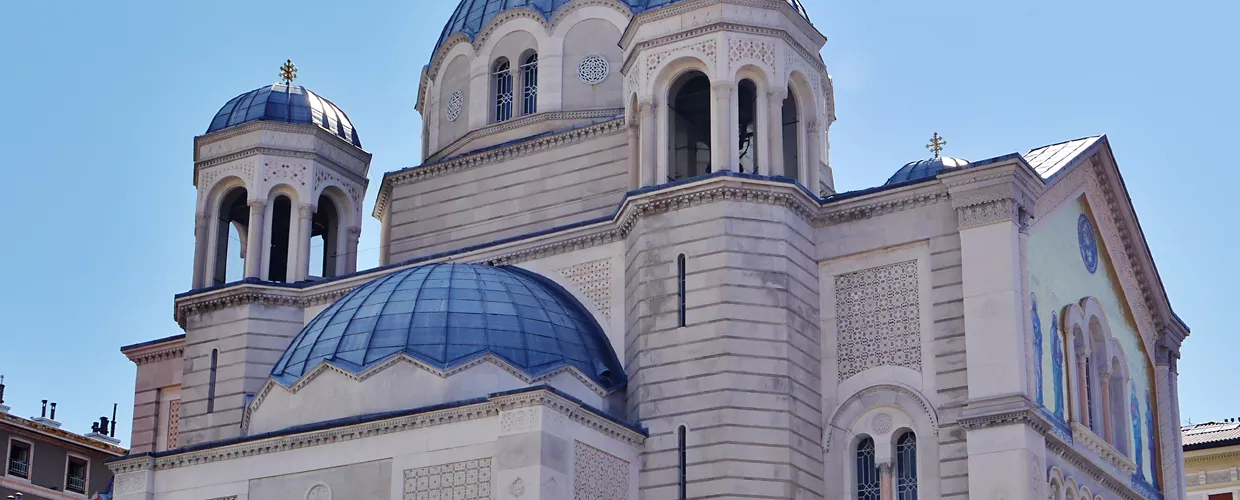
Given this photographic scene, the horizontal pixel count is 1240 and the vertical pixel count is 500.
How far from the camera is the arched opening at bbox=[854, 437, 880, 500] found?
94.8 feet

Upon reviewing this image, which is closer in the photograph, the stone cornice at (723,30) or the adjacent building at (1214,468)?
the stone cornice at (723,30)

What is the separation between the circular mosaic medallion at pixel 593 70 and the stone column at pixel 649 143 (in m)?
4.58

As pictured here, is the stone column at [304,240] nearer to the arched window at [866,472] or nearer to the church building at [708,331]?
the church building at [708,331]

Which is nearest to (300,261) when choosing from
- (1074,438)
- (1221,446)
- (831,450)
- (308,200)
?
(308,200)

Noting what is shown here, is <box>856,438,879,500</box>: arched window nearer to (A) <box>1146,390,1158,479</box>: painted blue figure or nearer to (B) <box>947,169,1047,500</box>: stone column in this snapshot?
(B) <box>947,169,1047,500</box>: stone column

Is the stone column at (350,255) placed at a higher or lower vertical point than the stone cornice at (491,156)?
lower

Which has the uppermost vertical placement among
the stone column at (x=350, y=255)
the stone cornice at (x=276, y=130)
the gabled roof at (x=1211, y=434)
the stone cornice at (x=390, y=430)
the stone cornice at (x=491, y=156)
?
the stone cornice at (x=276, y=130)

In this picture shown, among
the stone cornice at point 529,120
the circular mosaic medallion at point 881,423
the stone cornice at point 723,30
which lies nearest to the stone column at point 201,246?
the stone cornice at point 529,120

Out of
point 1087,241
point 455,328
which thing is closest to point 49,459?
point 455,328

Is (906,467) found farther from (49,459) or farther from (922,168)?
(49,459)

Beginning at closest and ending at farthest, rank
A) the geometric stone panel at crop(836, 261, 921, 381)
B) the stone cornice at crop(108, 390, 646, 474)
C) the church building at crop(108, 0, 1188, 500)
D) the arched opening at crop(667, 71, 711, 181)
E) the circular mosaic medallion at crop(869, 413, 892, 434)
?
the stone cornice at crop(108, 390, 646, 474) < the church building at crop(108, 0, 1188, 500) < the circular mosaic medallion at crop(869, 413, 892, 434) < the geometric stone panel at crop(836, 261, 921, 381) < the arched opening at crop(667, 71, 711, 181)

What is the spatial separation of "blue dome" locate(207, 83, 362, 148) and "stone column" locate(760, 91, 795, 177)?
10159 mm

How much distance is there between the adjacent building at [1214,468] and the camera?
144 feet

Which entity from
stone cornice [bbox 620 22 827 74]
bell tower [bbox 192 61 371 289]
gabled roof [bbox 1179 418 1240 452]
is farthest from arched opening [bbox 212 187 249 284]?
gabled roof [bbox 1179 418 1240 452]
